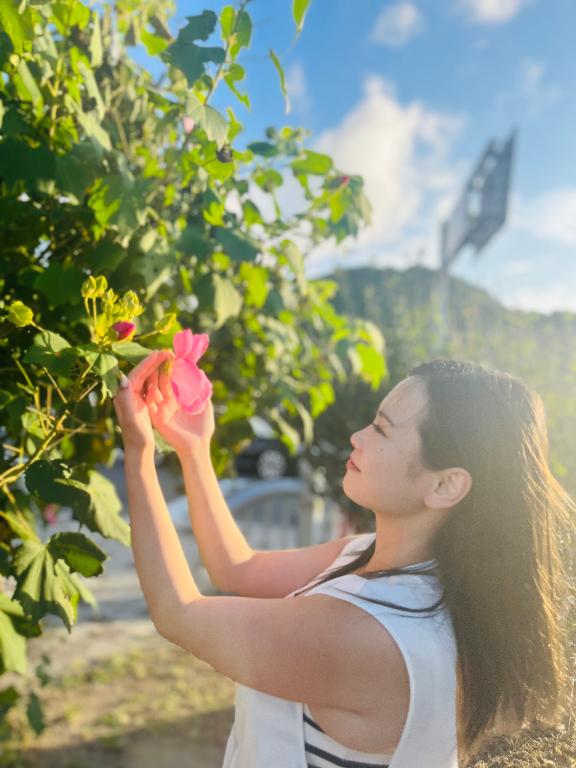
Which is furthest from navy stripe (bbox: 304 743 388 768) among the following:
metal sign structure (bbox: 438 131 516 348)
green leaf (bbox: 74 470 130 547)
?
metal sign structure (bbox: 438 131 516 348)

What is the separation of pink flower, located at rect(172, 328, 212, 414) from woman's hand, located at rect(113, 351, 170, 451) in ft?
0.08

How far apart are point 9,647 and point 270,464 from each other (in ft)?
40.4

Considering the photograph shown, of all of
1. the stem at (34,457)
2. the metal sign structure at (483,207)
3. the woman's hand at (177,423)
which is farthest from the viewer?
the metal sign structure at (483,207)

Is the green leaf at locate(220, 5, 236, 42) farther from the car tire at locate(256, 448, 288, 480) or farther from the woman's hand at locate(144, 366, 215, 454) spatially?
the car tire at locate(256, 448, 288, 480)

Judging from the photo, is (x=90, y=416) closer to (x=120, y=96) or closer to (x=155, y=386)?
(x=155, y=386)

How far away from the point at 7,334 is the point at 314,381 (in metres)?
1.33

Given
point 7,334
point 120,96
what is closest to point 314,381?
point 120,96

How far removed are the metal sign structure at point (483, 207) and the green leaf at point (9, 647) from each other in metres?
6.07

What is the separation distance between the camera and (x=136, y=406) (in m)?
1.05

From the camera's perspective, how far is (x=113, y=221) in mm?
1286

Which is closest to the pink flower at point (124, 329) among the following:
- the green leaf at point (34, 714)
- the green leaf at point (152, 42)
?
the green leaf at point (152, 42)

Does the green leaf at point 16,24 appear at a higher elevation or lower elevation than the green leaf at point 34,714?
higher

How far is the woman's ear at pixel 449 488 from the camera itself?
3.60ft

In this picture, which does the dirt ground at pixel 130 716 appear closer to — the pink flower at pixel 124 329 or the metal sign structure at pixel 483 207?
the pink flower at pixel 124 329
